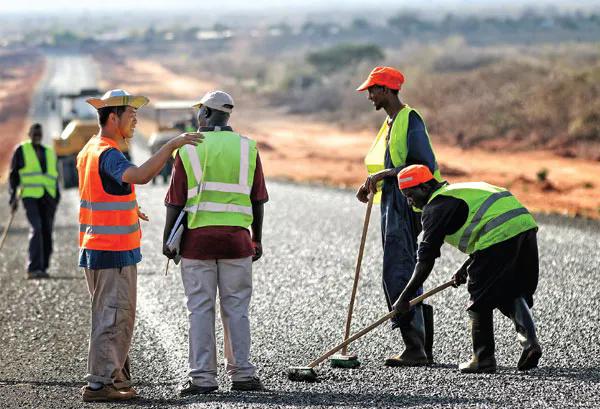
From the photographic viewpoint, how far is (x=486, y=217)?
21.7ft

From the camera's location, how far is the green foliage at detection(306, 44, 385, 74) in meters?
→ 64.4

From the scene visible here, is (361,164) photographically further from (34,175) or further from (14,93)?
(14,93)

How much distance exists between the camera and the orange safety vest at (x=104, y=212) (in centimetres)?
646

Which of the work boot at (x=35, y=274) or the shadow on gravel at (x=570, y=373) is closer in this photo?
the shadow on gravel at (x=570, y=373)

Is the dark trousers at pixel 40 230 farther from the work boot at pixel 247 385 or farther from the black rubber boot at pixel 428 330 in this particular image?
the work boot at pixel 247 385

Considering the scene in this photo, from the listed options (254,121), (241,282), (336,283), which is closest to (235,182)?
(241,282)

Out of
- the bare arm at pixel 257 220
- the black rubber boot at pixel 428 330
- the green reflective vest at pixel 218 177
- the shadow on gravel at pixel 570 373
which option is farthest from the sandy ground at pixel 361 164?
the green reflective vest at pixel 218 177

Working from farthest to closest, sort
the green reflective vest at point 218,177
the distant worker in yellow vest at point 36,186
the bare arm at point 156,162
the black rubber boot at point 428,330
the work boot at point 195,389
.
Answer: the distant worker in yellow vest at point 36,186 < the black rubber boot at point 428,330 < the work boot at point 195,389 < the green reflective vest at point 218,177 < the bare arm at point 156,162

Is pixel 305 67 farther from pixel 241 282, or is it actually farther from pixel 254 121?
pixel 241 282

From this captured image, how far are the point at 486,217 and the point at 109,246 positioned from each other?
216 centimetres

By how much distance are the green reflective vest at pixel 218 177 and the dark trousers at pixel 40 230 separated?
6.16 metres

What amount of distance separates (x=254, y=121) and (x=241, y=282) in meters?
37.1

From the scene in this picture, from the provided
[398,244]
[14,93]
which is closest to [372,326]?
[398,244]

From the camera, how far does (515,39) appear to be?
352 feet
